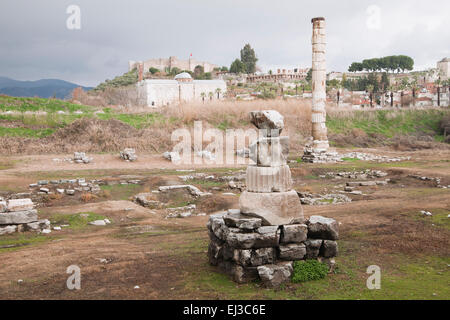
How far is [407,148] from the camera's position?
2872 centimetres

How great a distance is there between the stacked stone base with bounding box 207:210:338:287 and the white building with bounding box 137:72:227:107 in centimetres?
4547

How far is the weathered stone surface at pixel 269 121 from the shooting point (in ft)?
21.7

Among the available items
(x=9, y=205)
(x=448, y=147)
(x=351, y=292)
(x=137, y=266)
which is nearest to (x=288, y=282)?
(x=351, y=292)

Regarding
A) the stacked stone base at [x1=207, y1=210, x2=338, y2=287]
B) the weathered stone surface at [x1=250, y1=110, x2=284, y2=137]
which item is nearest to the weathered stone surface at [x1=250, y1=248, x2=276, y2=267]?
the stacked stone base at [x1=207, y1=210, x2=338, y2=287]

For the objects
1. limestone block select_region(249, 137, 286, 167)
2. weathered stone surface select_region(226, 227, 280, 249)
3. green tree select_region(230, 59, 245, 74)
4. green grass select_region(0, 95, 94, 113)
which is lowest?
weathered stone surface select_region(226, 227, 280, 249)

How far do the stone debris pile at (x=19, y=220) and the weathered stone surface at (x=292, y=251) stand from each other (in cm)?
651

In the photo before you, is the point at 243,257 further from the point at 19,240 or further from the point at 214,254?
the point at 19,240

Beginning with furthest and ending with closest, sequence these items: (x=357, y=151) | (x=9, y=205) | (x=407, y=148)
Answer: (x=407, y=148), (x=357, y=151), (x=9, y=205)

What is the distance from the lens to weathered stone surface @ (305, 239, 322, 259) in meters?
6.46

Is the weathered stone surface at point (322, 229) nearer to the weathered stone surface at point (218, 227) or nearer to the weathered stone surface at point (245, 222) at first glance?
the weathered stone surface at point (245, 222)

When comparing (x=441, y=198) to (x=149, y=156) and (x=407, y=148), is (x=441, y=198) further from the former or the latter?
(x=407, y=148)

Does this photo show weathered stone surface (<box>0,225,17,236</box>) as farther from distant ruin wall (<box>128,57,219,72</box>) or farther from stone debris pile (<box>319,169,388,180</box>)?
distant ruin wall (<box>128,57,219,72</box>)

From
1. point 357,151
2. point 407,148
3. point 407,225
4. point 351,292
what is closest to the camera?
point 351,292
